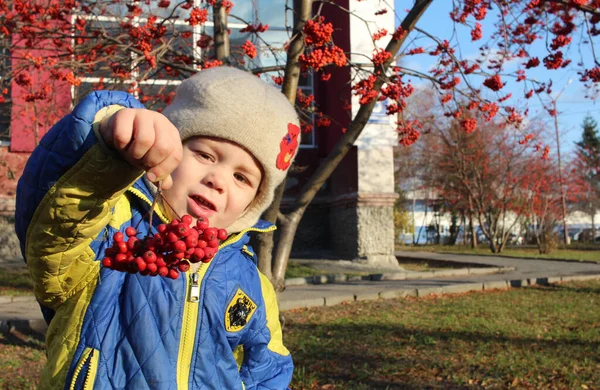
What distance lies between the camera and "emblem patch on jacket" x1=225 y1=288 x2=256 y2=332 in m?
1.85

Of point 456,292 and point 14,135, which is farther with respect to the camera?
point 14,135

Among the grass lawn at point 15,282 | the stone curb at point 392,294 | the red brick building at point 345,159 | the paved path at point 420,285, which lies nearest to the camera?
the stone curb at point 392,294

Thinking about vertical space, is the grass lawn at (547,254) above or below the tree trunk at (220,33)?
below

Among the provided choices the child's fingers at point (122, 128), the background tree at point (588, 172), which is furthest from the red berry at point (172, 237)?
the background tree at point (588, 172)

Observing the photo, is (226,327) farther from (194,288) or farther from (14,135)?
(14,135)

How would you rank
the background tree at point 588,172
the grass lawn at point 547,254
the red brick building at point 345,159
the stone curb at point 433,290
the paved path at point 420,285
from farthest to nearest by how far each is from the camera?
the background tree at point 588,172, the grass lawn at point 547,254, the red brick building at point 345,159, the paved path at point 420,285, the stone curb at point 433,290

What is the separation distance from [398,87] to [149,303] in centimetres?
442

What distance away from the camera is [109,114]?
1.20m

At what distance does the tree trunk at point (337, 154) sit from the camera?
17.1 feet

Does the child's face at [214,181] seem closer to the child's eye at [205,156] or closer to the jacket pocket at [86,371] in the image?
the child's eye at [205,156]

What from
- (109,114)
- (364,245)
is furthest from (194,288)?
(364,245)

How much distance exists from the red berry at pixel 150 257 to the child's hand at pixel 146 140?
0.18 meters

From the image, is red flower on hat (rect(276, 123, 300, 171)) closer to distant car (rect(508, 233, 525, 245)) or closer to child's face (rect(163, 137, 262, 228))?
child's face (rect(163, 137, 262, 228))

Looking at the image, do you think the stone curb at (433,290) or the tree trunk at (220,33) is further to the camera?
the stone curb at (433,290)
